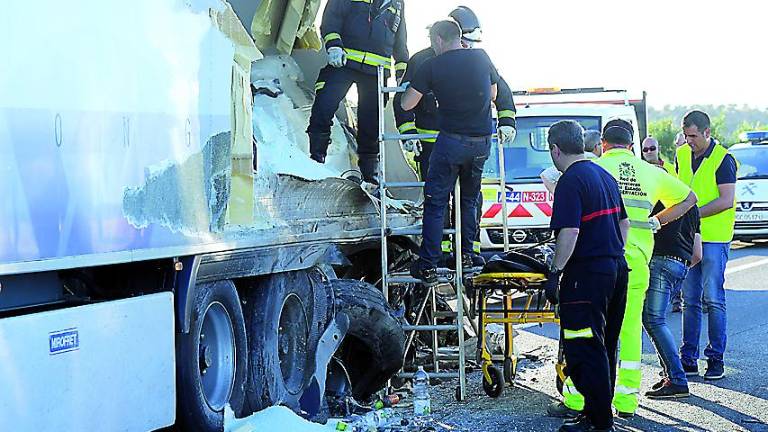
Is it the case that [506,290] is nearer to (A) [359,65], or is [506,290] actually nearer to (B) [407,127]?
(B) [407,127]

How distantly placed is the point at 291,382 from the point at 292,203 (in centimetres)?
109

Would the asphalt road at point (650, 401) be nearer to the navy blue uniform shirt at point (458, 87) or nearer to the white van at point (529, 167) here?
the navy blue uniform shirt at point (458, 87)

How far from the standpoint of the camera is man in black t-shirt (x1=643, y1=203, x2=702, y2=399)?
314 inches

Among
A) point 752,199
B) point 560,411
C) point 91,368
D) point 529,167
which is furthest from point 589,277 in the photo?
point 752,199

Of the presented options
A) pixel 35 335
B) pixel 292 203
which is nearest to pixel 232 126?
pixel 292 203

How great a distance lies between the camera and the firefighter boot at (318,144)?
8227 millimetres

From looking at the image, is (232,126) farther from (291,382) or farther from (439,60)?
(439,60)

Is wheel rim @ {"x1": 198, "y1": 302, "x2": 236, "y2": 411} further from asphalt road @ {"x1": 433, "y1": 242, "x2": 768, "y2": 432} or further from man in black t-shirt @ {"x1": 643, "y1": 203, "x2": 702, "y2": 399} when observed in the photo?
man in black t-shirt @ {"x1": 643, "y1": 203, "x2": 702, "y2": 399}

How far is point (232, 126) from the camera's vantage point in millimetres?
5609

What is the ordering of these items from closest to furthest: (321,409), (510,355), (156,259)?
(156,259), (321,409), (510,355)

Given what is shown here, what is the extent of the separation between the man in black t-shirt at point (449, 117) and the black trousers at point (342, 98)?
758mm

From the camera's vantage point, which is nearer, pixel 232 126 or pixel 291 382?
pixel 232 126

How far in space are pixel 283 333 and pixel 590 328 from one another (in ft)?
5.80

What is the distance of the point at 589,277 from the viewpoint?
21.5 feet
